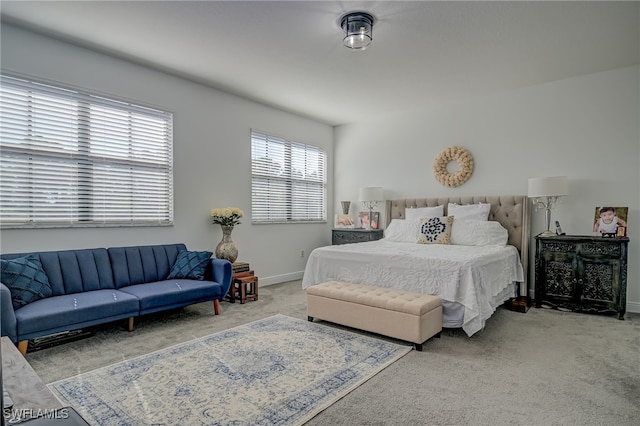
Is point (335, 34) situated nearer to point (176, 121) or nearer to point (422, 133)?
point (176, 121)

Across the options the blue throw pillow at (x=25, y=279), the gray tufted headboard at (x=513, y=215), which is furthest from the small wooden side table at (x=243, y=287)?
the gray tufted headboard at (x=513, y=215)

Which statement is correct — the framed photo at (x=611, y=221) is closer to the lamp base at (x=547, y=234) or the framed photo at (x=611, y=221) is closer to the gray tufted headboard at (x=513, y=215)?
the lamp base at (x=547, y=234)

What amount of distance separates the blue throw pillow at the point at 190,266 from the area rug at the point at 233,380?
2.91 ft

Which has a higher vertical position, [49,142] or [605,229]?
[49,142]

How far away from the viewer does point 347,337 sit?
132 inches

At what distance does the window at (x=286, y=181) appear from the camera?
18.3 feet

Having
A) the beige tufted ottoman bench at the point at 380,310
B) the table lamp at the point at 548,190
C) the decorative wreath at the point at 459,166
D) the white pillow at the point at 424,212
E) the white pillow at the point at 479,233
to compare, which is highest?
the decorative wreath at the point at 459,166

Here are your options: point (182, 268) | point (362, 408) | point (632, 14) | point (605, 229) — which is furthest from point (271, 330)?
point (632, 14)

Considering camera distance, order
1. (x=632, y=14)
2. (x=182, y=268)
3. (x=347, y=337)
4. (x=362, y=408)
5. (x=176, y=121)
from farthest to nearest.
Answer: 1. (x=176, y=121)
2. (x=182, y=268)
3. (x=347, y=337)
4. (x=632, y=14)
5. (x=362, y=408)

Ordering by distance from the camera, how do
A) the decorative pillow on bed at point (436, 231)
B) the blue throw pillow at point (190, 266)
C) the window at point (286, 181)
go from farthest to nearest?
the window at point (286, 181), the decorative pillow on bed at point (436, 231), the blue throw pillow at point (190, 266)

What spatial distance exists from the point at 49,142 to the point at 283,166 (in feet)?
10.3

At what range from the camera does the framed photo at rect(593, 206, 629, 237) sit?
13.3ft

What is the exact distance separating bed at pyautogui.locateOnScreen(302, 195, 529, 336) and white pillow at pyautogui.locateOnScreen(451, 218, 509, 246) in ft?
0.25

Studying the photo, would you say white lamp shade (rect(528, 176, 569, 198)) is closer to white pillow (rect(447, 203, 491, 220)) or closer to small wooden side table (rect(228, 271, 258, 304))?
white pillow (rect(447, 203, 491, 220))
